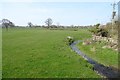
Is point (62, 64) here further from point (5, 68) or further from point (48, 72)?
point (5, 68)

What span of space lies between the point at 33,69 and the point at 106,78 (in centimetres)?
777

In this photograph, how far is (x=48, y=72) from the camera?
22891 mm

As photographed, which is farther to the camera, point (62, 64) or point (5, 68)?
point (62, 64)

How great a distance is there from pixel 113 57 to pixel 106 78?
13.1 metres

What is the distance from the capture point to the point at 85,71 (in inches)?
966

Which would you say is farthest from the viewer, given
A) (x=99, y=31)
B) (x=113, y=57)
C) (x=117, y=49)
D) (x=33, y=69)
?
(x=99, y=31)

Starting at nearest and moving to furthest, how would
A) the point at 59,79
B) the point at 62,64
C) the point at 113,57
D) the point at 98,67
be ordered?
the point at 59,79 < the point at 62,64 < the point at 98,67 < the point at 113,57

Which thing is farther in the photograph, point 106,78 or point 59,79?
point 106,78

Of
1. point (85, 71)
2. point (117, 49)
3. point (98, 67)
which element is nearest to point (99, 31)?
point (117, 49)

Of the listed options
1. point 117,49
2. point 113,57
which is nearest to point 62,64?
point 113,57

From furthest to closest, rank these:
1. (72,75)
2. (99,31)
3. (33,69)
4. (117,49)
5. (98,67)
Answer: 1. (99,31)
2. (117,49)
3. (98,67)
4. (33,69)
5. (72,75)

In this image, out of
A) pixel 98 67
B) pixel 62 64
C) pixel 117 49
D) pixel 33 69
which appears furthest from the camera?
pixel 117 49

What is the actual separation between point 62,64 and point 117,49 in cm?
1811

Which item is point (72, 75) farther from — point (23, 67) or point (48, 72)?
point (23, 67)
